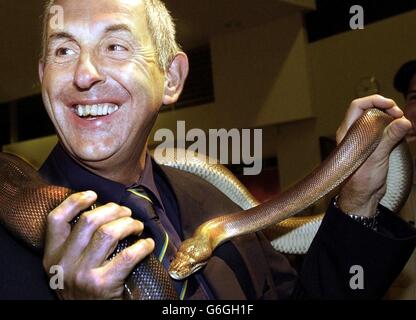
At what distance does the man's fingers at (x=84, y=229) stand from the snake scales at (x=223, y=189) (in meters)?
0.14

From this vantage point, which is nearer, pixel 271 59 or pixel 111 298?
pixel 111 298

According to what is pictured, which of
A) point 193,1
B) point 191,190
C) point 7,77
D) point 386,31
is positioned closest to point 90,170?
point 191,190

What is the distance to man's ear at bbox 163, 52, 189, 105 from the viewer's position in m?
1.35

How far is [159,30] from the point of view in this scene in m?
1.25

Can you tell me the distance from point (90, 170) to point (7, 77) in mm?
6132

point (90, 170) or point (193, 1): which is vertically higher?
point (193, 1)

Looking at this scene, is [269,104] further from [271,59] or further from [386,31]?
[386,31]

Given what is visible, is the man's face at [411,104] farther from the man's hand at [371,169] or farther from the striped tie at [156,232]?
the striped tie at [156,232]

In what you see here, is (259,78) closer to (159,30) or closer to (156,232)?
(159,30)

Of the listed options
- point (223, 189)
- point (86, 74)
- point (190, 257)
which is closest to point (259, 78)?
point (223, 189)

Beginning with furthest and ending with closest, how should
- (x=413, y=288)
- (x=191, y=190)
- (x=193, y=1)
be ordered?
1. (x=193, y=1)
2. (x=413, y=288)
3. (x=191, y=190)

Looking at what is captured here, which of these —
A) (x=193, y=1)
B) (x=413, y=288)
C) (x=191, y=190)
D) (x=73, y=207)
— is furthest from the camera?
(x=193, y=1)

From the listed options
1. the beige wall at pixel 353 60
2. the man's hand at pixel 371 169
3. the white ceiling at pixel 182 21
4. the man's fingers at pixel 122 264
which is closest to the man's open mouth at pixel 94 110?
the man's fingers at pixel 122 264

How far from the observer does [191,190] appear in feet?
4.53
